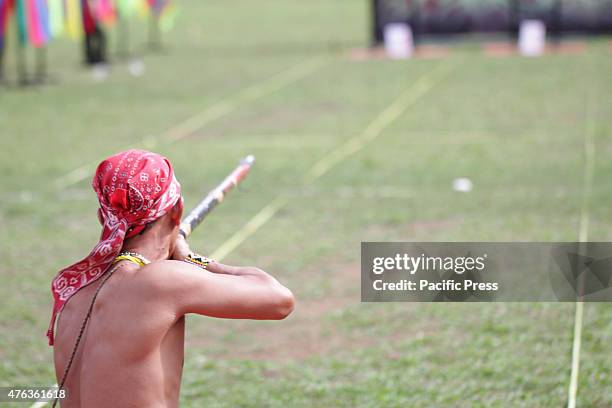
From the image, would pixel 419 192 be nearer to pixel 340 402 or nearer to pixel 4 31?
pixel 340 402

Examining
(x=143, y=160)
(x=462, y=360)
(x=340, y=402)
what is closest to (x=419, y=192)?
(x=462, y=360)

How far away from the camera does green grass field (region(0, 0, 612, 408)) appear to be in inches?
201

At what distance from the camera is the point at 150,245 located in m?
2.82

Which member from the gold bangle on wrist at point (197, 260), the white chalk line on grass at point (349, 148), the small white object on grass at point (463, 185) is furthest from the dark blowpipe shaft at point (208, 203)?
the small white object on grass at point (463, 185)

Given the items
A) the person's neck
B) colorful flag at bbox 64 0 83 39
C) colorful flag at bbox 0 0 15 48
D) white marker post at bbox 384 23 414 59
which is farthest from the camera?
white marker post at bbox 384 23 414 59

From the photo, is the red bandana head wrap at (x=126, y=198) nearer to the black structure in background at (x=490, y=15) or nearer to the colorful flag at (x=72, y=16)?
the colorful flag at (x=72, y=16)

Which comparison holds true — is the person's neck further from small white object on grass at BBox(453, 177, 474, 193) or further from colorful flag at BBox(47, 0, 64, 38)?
colorful flag at BBox(47, 0, 64, 38)

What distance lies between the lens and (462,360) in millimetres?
5195

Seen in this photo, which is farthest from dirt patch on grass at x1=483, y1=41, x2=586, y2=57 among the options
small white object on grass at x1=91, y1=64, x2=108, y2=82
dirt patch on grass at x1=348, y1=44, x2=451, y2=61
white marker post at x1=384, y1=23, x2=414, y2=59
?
small white object on grass at x1=91, y1=64, x2=108, y2=82

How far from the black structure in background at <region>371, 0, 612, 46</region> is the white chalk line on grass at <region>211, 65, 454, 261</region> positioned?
375cm

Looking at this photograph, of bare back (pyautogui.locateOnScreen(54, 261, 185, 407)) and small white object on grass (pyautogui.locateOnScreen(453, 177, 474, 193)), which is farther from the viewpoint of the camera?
small white object on grass (pyautogui.locateOnScreen(453, 177, 474, 193))

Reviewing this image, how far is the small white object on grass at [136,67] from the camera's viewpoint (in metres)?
18.7

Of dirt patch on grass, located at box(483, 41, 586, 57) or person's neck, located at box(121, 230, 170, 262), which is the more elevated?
person's neck, located at box(121, 230, 170, 262)

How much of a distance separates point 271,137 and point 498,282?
20.5ft
